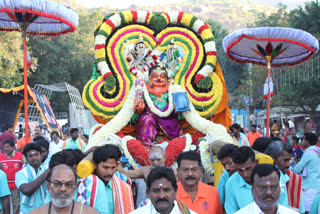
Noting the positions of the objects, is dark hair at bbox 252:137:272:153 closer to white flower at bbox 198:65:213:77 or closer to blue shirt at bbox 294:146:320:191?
blue shirt at bbox 294:146:320:191

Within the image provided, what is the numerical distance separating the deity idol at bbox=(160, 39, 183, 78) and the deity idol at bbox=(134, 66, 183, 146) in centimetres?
36

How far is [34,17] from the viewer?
304 inches

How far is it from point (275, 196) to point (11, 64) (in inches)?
755

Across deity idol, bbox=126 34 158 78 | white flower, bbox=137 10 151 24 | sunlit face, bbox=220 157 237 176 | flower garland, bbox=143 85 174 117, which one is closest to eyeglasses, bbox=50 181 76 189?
sunlit face, bbox=220 157 237 176

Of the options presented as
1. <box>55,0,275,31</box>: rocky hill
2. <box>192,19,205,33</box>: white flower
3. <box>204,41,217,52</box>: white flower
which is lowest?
<box>204,41,217,52</box>: white flower

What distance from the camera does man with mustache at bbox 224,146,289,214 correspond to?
3454mm

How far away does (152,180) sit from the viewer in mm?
2994

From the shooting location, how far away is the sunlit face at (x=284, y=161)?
3.97 metres

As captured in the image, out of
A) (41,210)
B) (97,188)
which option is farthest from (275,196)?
(41,210)

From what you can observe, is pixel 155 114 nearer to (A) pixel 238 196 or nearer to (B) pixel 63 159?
(B) pixel 63 159

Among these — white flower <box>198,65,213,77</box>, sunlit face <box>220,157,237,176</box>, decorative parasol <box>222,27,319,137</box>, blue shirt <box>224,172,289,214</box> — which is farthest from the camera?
white flower <box>198,65,213,77</box>

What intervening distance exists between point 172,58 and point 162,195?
582 centimetres

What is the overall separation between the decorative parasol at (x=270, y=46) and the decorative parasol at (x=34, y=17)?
3.37m

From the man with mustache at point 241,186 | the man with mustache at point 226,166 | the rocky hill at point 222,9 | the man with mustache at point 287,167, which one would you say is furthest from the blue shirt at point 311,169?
the rocky hill at point 222,9
